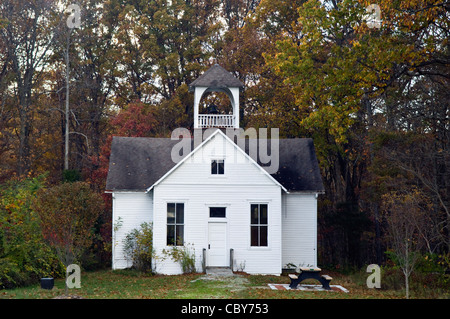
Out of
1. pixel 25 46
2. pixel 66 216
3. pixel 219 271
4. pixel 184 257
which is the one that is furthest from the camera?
pixel 25 46

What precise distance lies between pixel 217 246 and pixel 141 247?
366cm

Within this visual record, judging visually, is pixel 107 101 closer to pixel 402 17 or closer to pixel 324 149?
pixel 324 149

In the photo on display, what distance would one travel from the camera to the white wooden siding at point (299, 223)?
82.9 feet

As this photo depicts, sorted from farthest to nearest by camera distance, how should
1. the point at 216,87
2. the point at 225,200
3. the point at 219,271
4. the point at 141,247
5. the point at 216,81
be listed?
the point at 216,87, the point at 216,81, the point at 141,247, the point at 225,200, the point at 219,271

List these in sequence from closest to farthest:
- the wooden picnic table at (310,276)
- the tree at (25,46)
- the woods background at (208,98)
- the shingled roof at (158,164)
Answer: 1. the wooden picnic table at (310,276)
2. the woods background at (208,98)
3. the shingled roof at (158,164)
4. the tree at (25,46)

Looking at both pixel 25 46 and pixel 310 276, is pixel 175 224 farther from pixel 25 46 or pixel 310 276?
pixel 25 46

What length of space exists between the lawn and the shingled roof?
4.97m

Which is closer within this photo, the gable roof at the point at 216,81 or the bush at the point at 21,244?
the bush at the point at 21,244

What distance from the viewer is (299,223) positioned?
83.0ft

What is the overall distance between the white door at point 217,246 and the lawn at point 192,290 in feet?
4.82

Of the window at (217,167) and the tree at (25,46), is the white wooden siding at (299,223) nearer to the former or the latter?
the window at (217,167)

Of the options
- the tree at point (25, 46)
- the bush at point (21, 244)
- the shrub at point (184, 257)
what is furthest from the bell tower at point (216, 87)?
the tree at point (25, 46)

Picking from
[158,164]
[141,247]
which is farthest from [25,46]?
[141,247]

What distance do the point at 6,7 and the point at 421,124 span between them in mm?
26236
